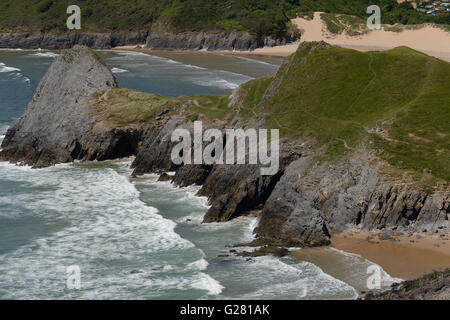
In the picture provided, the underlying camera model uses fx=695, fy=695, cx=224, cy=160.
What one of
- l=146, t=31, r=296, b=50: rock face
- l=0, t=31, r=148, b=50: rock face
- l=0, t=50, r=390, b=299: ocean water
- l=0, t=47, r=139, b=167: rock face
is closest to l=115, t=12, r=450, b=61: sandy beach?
l=146, t=31, r=296, b=50: rock face

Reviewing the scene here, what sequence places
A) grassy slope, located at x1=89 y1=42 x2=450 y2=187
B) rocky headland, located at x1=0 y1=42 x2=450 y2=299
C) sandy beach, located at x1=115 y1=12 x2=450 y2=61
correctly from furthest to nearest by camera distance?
sandy beach, located at x1=115 y1=12 x2=450 y2=61 → grassy slope, located at x1=89 y1=42 x2=450 y2=187 → rocky headland, located at x1=0 y1=42 x2=450 y2=299

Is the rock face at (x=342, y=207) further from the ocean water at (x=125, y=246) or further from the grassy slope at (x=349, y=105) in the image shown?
the ocean water at (x=125, y=246)

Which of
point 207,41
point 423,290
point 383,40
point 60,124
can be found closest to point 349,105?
point 423,290

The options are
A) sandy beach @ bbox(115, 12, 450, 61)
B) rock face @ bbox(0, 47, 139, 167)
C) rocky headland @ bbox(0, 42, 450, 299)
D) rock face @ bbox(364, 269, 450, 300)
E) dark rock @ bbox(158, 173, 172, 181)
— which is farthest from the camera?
sandy beach @ bbox(115, 12, 450, 61)

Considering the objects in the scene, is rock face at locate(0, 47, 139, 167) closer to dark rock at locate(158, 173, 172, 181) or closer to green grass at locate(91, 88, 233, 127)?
green grass at locate(91, 88, 233, 127)

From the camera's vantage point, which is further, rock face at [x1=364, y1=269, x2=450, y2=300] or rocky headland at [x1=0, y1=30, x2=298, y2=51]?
rocky headland at [x1=0, y1=30, x2=298, y2=51]

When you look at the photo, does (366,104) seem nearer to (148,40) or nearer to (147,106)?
(147,106)

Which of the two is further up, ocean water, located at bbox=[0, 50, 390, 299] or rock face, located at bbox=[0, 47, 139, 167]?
rock face, located at bbox=[0, 47, 139, 167]
